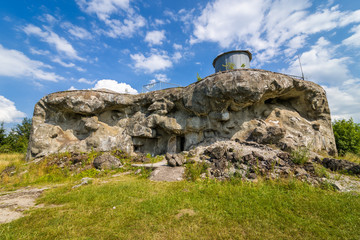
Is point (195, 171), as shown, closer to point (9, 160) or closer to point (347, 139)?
point (9, 160)

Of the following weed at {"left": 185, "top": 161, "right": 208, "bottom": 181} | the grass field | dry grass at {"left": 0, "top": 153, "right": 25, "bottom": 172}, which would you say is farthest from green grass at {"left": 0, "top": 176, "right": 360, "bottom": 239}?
dry grass at {"left": 0, "top": 153, "right": 25, "bottom": 172}

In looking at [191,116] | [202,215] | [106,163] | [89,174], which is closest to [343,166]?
[202,215]

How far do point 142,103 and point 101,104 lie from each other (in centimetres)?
361

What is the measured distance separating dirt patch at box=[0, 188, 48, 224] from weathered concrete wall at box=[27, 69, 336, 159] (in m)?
7.47

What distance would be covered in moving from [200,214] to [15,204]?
618cm

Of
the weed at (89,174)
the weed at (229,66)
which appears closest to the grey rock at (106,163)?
the weed at (89,174)

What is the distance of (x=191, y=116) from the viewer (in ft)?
44.4

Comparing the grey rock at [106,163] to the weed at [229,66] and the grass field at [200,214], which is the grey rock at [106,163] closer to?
the grass field at [200,214]

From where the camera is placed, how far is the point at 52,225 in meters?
3.72

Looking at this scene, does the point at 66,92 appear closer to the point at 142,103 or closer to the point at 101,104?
the point at 101,104

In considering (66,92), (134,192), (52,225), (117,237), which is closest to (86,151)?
(66,92)

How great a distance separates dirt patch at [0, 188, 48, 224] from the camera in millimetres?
4432

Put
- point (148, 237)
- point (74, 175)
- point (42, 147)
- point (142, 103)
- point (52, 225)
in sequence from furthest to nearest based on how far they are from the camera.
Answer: point (142, 103), point (42, 147), point (74, 175), point (52, 225), point (148, 237)

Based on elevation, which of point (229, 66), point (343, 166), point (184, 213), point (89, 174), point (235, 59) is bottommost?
point (184, 213)
